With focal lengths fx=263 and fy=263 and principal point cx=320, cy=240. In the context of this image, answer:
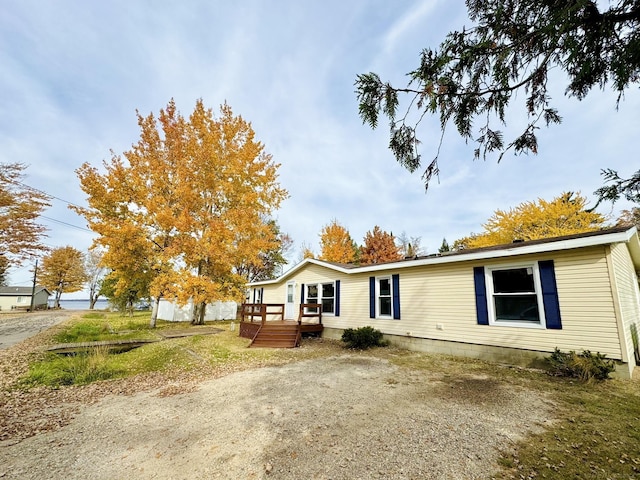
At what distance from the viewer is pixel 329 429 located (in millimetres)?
3848

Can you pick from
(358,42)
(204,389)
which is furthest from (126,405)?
(358,42)

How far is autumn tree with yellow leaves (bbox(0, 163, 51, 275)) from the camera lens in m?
18.4

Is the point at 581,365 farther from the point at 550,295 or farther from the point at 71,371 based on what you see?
the point at 71,371

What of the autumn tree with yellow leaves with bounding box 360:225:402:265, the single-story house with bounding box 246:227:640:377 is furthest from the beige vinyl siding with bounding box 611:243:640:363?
the autumn tree with yellow leaves with bounding box 360:225:402:265

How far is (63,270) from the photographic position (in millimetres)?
38281

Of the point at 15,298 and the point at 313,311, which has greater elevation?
the point at 313,311

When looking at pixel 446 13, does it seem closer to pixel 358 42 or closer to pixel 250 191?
pixel 358 42

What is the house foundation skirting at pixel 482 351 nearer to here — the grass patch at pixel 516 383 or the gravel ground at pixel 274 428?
the grass patch at pixel 516 383

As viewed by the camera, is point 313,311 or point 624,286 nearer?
point 624,286

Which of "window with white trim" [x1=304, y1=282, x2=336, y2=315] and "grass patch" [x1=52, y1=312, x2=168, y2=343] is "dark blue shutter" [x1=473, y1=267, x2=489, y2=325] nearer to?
"window with white trim" [x1=304, y1=282, x2=336, y2=315]

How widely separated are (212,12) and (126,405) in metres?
9.47

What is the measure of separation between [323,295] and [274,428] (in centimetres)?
949

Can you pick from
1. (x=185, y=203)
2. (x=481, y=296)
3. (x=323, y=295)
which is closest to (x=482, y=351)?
(x=481, y=296)

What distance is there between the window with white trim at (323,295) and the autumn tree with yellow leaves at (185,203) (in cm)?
354
